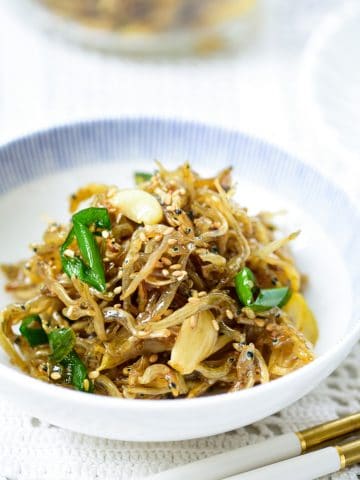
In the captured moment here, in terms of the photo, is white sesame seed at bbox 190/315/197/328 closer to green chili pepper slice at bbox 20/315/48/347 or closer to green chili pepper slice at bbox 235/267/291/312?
green chili pepper slice at bbox 235/267/291/312

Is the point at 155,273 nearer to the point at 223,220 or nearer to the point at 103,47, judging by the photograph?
the point at 223,220

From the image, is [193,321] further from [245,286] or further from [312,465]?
[312,465]

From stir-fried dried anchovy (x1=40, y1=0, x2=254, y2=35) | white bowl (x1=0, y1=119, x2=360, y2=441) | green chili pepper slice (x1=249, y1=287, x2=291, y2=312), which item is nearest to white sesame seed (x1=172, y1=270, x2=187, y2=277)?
green chili pepper slice (x1=249, y1=287, x2=291, y2=312)

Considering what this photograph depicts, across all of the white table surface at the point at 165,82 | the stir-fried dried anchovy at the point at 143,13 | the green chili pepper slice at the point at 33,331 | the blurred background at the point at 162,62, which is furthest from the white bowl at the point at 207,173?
the stir-fried dried anchovy at the point at 143,13

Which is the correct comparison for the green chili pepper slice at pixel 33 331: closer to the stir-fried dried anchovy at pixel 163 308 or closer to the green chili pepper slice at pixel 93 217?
the stir-fried dried anchovy at pixel 163 308

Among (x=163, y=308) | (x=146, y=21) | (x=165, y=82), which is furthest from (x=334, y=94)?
(x=163, y=308)

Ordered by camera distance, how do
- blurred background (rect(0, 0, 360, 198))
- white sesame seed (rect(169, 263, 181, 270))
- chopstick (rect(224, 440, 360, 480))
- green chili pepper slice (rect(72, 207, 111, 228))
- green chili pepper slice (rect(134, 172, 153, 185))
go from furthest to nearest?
blurred background (rect(0, 0, 360, 198)) → green chili pepper slice (rect(134, 172, 153, 185)) → green chili pepper slice (rect(72, 207, 111, 228)) → white sesame seed (rect(169, 263, 181, 270)) → chopstick (rect(224, 440, 360, 480))

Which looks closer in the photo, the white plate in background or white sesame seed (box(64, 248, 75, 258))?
white sesame seed (box(64, 248, 75, 258))
